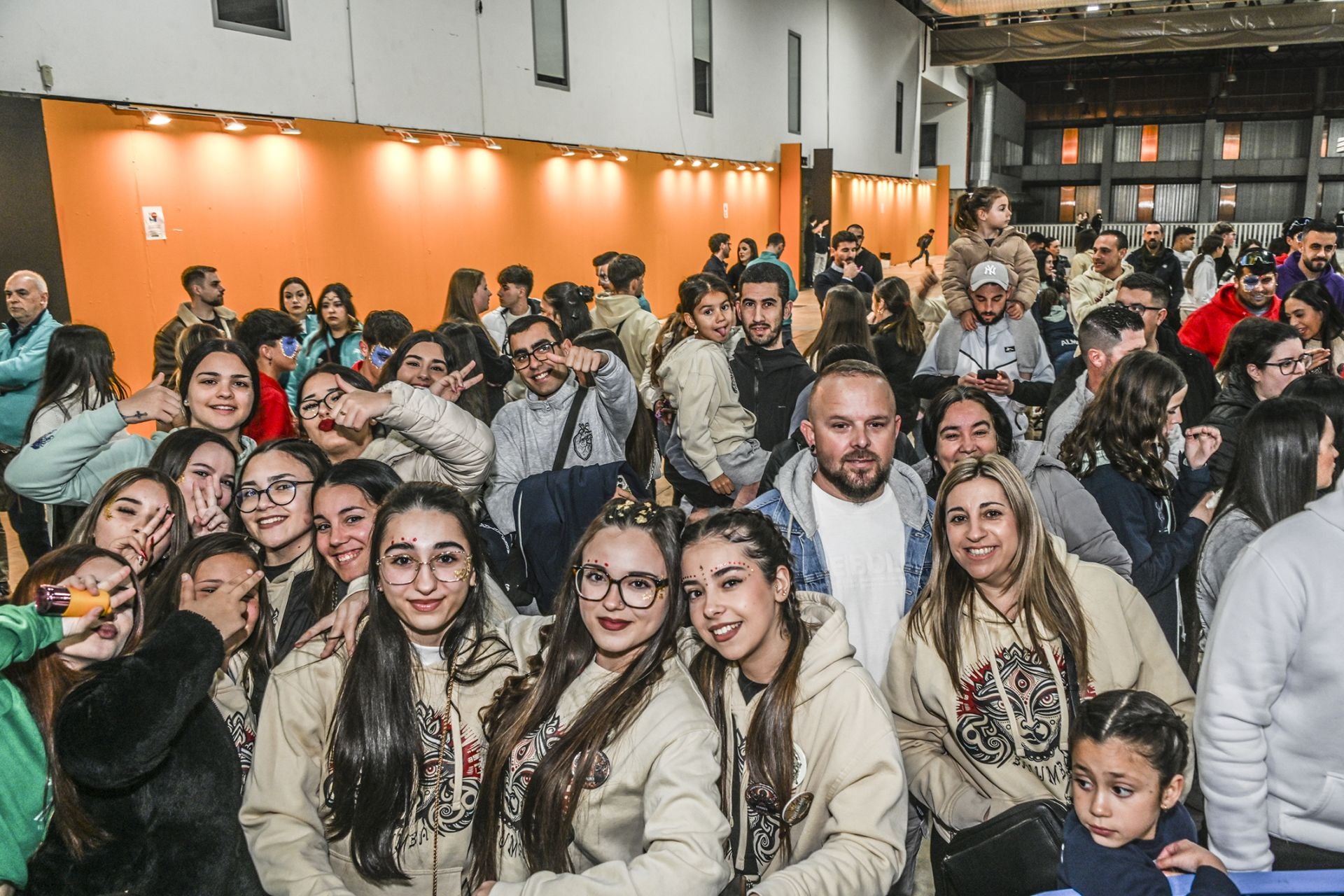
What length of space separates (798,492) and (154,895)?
1872 mm

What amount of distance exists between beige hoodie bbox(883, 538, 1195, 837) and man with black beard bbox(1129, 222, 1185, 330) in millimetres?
7217

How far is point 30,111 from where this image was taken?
22.0 ft

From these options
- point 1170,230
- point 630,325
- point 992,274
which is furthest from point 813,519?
point 1170,230

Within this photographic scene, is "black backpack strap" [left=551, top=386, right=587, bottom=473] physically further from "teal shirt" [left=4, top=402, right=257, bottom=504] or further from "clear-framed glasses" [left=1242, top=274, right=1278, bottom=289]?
"clear-framed glasses" [left=1242, top=274, right=1278, bottom=289]

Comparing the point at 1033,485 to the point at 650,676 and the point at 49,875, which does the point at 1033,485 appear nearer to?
the point at 650,676

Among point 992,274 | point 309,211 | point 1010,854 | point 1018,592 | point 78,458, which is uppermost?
point 309,211

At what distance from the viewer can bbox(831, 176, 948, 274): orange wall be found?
22.2 meters

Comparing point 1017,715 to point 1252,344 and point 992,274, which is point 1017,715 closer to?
point 1252,344

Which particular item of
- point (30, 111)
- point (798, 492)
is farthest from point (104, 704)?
point (30, 111)

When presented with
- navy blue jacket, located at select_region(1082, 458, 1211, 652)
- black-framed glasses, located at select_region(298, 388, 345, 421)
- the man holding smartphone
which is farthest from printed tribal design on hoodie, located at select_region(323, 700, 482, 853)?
the man holding smartphone

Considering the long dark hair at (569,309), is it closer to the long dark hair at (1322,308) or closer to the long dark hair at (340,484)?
the long dark hair at (340,484)

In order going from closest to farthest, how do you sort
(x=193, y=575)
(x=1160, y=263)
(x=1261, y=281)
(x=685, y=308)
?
(x=193, y=575) → (x=685, y=308) → (x=1261, y=281) → (x=1160, y=263)

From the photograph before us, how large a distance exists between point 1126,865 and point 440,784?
1.49 m

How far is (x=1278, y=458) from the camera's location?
268cm
